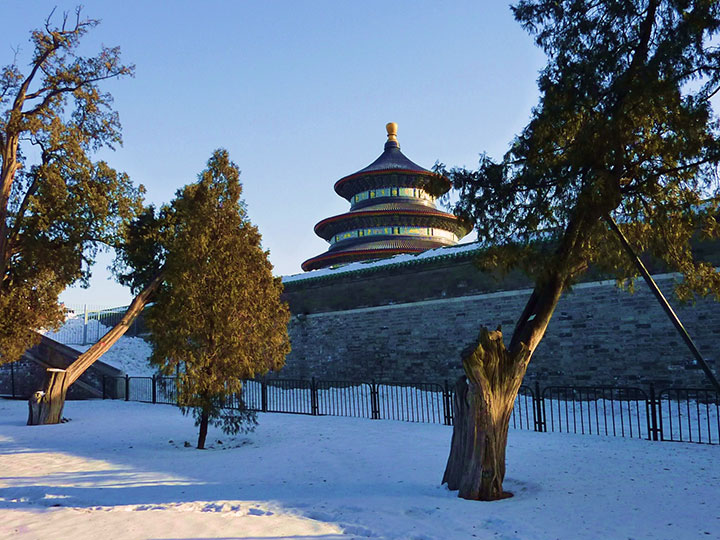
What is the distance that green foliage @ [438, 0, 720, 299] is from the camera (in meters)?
6.51

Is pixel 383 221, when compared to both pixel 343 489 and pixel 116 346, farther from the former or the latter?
pixel 343 489

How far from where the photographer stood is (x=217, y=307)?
34.6 feet

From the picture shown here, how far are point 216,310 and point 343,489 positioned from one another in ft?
15.2

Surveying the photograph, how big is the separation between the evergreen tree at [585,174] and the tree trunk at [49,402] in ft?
40.9

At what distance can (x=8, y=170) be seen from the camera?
15109mm

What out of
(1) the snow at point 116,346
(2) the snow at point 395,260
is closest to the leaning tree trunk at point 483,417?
(2) the snow at point 395,260

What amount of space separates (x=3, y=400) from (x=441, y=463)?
837 inches

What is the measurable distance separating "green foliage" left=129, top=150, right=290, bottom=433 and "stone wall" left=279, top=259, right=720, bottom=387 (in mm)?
8202

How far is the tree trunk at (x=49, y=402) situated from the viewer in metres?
15.4

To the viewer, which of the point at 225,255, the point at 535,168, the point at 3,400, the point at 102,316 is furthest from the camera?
the point at 102,316

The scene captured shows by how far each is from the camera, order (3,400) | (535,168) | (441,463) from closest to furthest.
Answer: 1. (535,168)
2. (441,463)
3. (3,400)

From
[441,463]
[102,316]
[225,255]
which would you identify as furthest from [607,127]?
[102,316]

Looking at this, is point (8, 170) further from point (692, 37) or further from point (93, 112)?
point (692, 37)

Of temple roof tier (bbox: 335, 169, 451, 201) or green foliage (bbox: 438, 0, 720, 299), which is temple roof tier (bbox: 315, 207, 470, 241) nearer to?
temple roof tier (bbox: 335, 169, 451, 201)
